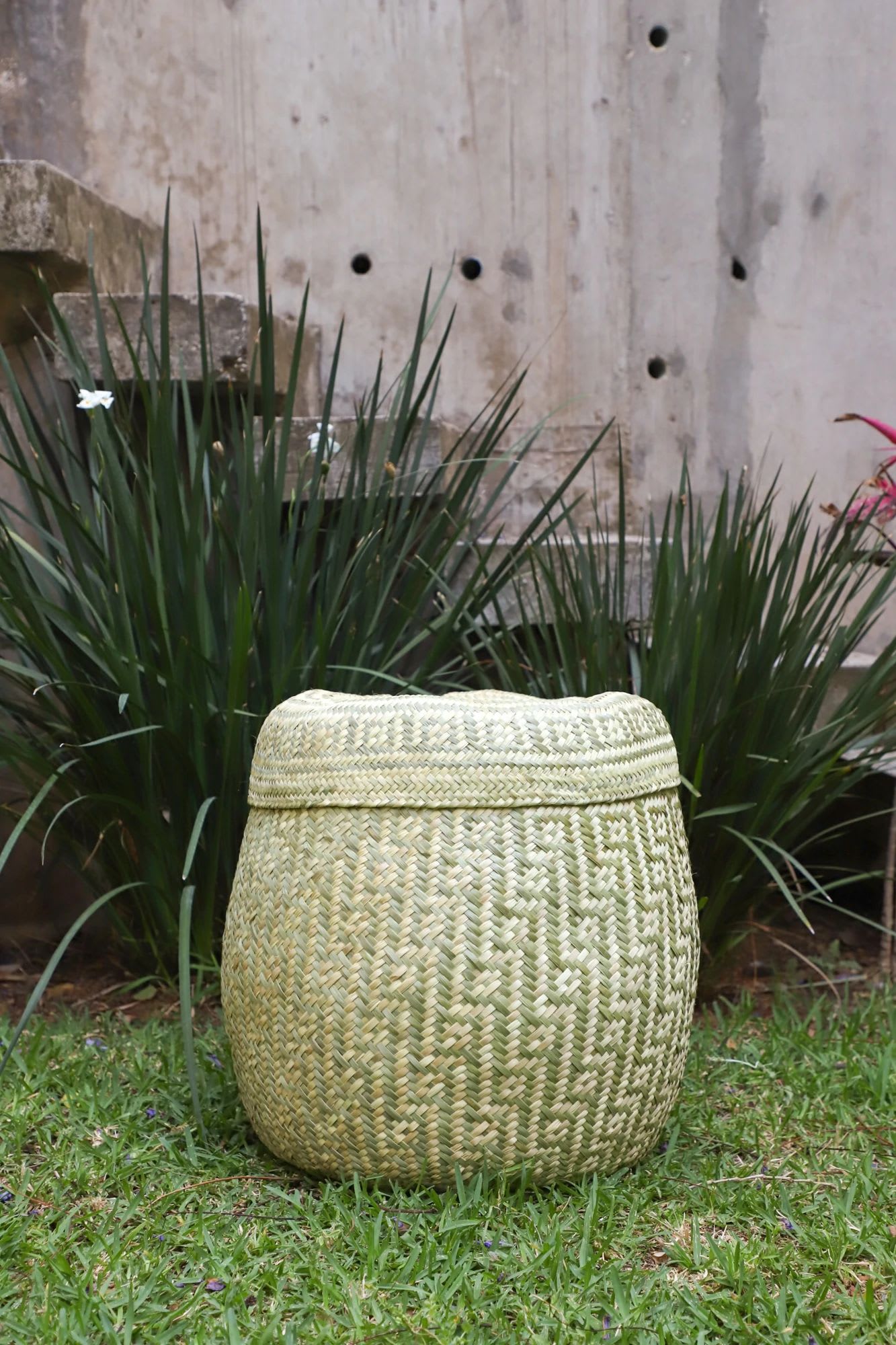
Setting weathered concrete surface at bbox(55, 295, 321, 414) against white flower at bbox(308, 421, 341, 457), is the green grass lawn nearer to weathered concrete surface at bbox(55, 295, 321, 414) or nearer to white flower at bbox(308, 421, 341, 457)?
white flower at bbox(308, 421, 341, 457)

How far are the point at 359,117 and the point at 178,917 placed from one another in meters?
2.34

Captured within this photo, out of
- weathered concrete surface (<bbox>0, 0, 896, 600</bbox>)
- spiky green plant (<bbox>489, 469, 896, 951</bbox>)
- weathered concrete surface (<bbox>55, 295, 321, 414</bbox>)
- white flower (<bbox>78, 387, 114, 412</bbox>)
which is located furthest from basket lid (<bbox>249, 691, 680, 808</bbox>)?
weathered concrete surface (<bbox>0, 0, 896, 600</bbox>)

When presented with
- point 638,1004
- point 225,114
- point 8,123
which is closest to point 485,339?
point 225,114

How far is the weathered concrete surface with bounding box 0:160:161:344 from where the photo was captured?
92.7 inches

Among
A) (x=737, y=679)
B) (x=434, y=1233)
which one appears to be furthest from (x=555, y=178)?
(x=434, y=1233)

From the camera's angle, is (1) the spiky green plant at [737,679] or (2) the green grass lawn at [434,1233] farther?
(1) the spiky green plant at [737,679]

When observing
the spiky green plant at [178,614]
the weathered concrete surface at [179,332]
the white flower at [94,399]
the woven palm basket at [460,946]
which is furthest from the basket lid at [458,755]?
the weathered concrete surface at [179,332]

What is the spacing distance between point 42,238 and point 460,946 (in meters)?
1.70

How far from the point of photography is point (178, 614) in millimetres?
2010

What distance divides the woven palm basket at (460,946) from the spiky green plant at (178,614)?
17.8 inches

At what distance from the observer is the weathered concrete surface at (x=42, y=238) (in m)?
2.35

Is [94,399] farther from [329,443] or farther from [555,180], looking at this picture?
[555,180]

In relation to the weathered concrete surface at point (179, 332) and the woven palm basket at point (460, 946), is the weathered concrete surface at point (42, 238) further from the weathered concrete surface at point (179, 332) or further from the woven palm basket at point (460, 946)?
the woven palm basket at point (460, 946)

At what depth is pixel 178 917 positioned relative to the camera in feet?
7.07
